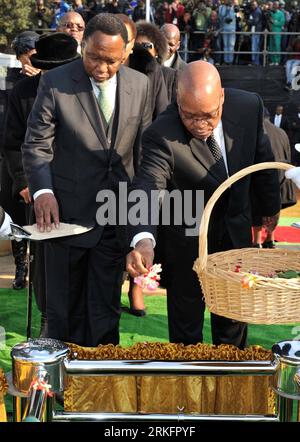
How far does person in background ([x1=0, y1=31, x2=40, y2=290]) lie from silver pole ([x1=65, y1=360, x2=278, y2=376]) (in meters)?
3.22

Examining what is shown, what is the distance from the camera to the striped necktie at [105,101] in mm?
3549

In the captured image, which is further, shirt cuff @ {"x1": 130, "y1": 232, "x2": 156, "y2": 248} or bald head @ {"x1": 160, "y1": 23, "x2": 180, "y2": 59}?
bald head @ {"x1": 160, "y1": 23, "x2": 180, "y2": 59}

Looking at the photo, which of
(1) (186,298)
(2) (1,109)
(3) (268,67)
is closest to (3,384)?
(1) (186,298)

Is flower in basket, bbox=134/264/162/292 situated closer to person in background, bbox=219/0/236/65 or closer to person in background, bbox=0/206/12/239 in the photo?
person in background, bbox=0/206/12/239

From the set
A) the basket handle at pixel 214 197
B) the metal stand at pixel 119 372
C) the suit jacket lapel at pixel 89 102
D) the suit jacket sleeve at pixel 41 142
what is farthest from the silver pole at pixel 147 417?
the suit jacket lapel at pixel 89 102

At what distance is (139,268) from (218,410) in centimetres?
53

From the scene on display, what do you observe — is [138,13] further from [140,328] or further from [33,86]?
[140,328]

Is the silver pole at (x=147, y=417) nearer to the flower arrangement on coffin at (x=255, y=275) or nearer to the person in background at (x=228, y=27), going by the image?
the flower arrangement on coffin at (x=255, y=275)

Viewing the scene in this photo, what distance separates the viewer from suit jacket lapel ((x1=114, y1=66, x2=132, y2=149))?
3527 millimetres

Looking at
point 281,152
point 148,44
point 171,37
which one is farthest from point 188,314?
point 171,37

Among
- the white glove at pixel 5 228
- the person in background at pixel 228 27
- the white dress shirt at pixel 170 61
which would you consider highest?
the person in background at pixel 228 27

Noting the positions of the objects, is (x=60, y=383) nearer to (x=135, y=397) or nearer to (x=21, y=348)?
(x=21, y=348)

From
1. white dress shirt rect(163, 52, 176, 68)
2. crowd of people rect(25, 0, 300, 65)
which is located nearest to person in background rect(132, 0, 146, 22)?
crowd of people rect(25, 0, 300, 65)

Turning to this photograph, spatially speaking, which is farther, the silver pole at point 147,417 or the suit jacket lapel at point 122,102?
the suit jacket lapel at point 122,102
